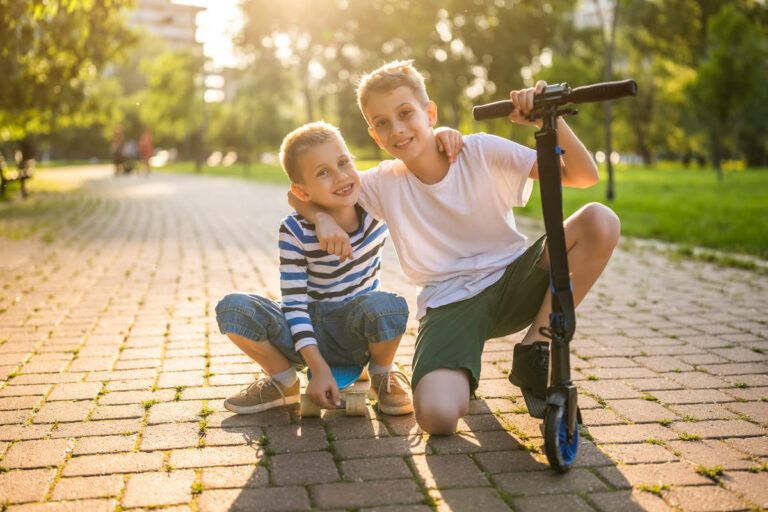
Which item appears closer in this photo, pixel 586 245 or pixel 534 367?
pixel 534 367

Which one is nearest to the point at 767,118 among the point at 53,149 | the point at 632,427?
the point at 632,427

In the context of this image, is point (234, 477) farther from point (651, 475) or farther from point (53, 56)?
point (53, 56)

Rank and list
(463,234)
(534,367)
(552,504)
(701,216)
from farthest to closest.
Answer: (701,216)
(463,234)
(534,367)
(552,504)

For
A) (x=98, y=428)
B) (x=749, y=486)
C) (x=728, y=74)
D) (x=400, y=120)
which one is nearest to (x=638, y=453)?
(x=749, y=486)

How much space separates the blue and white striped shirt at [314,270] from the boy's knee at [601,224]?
94cm

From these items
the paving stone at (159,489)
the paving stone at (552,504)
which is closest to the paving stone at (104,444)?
the paving stone at (159,489)

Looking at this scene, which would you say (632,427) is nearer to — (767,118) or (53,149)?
(767,118)

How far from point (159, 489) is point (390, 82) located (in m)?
1.91

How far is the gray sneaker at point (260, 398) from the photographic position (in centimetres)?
379

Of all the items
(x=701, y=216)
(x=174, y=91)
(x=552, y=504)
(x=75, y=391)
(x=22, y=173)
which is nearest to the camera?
(x=552, y=504)

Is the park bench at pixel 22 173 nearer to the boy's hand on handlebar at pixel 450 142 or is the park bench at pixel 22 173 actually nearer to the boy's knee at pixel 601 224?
the boy's hand on handlebar at pixel 450 142

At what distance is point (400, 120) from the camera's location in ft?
12.3

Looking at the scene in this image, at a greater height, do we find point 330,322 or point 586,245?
point 586,245

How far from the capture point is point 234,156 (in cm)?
7288
